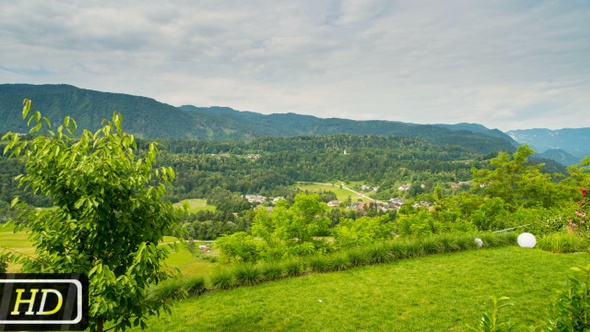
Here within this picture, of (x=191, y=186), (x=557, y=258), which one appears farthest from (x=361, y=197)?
(x=557, y=258)

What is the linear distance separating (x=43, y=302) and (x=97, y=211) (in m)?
1.33

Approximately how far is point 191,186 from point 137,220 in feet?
451

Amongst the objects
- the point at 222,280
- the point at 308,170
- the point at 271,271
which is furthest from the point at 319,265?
the point at 308,170

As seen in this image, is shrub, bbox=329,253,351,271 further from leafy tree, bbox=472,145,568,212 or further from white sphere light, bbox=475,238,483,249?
leafy tree, bbox=472,145,568,212

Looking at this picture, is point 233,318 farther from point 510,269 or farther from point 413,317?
point 510,269

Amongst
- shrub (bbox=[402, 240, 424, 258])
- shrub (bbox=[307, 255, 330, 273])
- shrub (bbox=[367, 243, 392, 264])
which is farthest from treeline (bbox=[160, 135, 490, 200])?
shrub (bbox=[307, 255, 330, 273])

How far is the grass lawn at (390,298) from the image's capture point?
247 inches

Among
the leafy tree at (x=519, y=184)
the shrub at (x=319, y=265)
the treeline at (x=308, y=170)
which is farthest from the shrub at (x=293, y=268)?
the treeline at (x=308, y=170)

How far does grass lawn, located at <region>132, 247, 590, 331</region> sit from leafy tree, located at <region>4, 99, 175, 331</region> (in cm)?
353

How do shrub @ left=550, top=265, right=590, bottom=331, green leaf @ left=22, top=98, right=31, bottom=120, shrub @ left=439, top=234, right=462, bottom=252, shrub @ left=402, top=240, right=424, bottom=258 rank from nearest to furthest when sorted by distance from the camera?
shrub @ left=550, top=265, right=590, bottom=331 → green leaf @ left=22, top=98, right=31, bottom=120 → shrub @ left=402, top=240, right=424, bottom=258 → shrub @ left=439, top=234, right=462, bottom=252

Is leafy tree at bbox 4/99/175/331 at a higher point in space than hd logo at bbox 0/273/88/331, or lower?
higher

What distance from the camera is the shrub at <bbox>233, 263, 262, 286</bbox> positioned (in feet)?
28.3

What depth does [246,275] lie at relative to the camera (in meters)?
8.68

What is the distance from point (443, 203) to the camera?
19.3 meters
